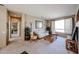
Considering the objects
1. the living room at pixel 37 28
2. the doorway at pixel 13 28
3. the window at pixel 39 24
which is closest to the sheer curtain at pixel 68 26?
the living room at pixel 37 28

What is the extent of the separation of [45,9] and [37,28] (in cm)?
51

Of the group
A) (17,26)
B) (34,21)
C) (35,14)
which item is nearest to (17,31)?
(17,26)

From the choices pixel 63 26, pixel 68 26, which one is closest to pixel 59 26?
pixel 63 26

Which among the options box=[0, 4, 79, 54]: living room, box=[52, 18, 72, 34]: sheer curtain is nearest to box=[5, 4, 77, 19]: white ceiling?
box=[0, 4, 79, 54]: living room

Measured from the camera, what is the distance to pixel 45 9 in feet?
4.88

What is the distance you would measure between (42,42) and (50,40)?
24 cm

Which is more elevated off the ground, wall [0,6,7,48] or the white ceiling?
the white ceiling

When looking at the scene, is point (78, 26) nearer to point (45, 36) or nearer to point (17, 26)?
point (45, 36)

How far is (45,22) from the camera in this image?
167cm

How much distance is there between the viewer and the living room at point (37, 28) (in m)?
1.44

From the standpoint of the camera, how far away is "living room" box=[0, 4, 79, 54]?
1.44m

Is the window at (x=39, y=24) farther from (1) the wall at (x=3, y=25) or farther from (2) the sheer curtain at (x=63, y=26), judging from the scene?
(1) the wall at (x=3, y=25)

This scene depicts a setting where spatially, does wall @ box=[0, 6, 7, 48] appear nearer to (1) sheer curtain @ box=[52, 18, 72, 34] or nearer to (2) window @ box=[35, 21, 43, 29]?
(2) window @ box=[35, 21, 43, 29]

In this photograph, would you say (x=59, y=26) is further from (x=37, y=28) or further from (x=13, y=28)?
(x=13, y=28)
